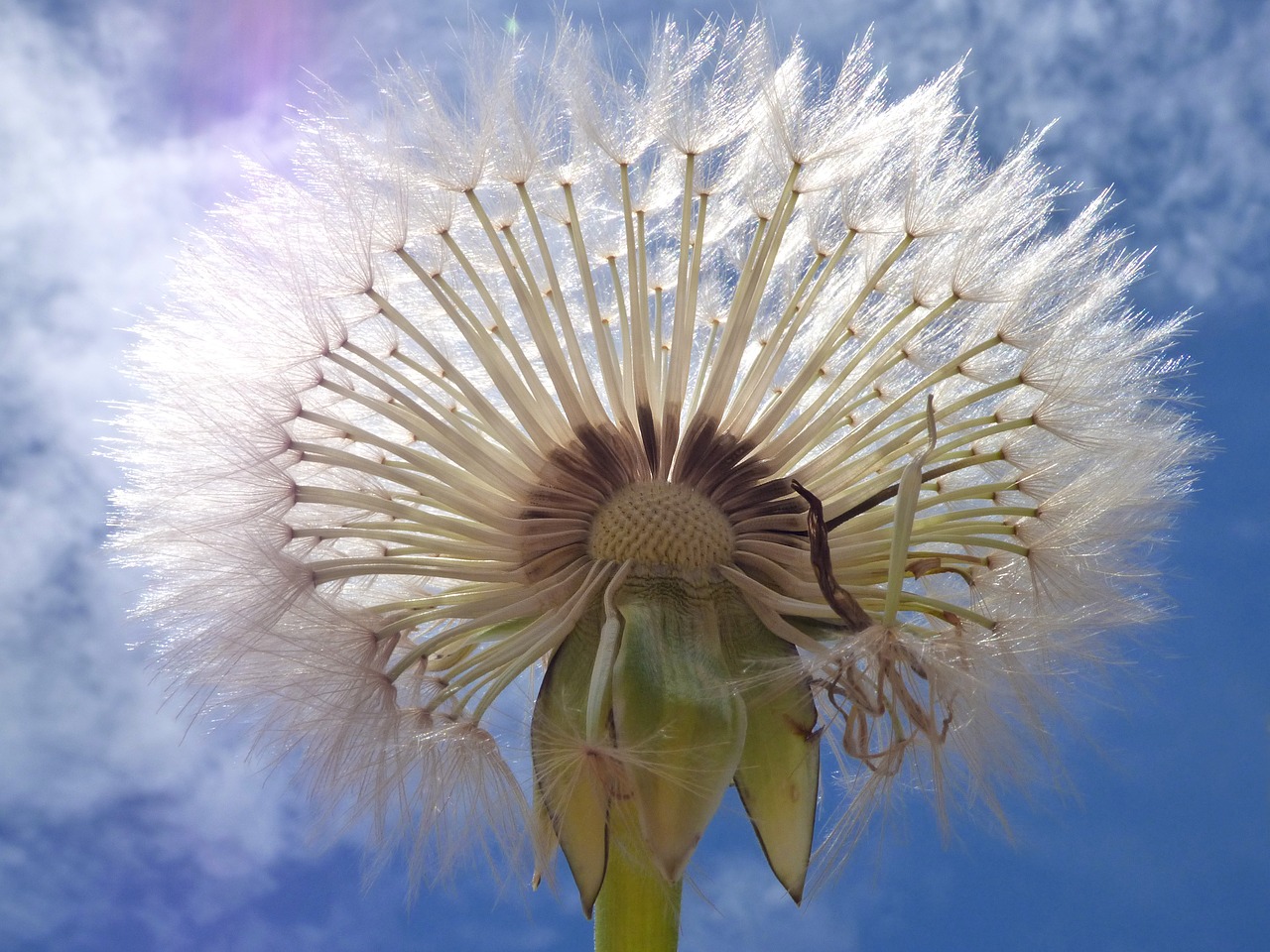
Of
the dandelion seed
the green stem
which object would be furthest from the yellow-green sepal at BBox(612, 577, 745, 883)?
the green stem

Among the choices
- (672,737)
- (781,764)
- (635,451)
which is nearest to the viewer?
(672,737)

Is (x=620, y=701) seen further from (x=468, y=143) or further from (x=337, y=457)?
(x=468, y=143)

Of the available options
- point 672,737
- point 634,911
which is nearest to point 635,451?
point 672,737

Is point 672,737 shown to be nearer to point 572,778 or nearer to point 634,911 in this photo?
point 572,778

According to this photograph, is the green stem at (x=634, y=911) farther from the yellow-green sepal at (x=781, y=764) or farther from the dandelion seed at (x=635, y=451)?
the yellow-green sepal at (x=781, y=764)

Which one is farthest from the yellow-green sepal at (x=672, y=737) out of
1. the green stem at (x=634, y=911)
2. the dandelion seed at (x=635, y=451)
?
the green stem at (x=634, y=911)

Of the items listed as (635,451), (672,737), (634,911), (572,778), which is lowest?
(634,911)

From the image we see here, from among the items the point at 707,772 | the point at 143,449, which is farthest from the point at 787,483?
the point at 143,449
